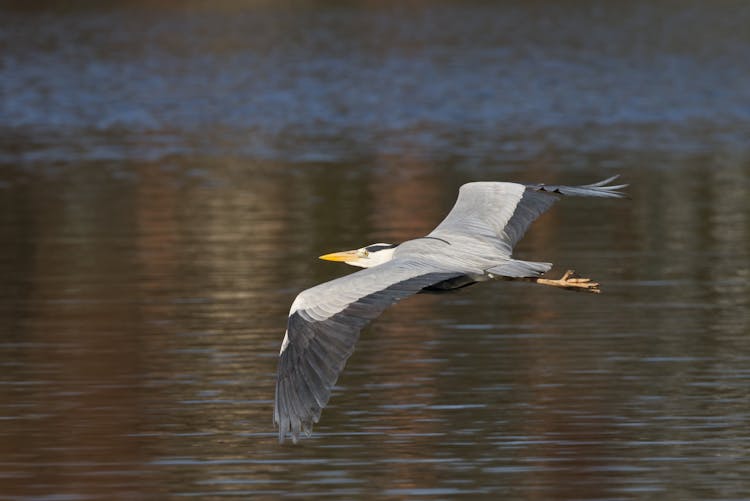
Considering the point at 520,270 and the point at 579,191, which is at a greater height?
the point at 579,191

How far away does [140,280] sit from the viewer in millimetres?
15922

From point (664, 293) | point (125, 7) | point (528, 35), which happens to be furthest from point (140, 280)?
point (125, 7)

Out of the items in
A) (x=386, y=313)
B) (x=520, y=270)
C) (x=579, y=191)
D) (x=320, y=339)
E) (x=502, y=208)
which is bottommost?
(x=386, y=313)

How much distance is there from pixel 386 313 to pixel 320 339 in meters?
5.95

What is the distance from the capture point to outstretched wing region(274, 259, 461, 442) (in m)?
8.23

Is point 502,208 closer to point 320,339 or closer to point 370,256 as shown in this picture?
point 370,256

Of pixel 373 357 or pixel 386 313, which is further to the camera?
pixel 386 313

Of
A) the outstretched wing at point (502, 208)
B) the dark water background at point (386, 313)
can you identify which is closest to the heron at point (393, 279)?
the outstretched wing at point (502, 208)

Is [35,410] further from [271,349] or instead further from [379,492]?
[379,492]

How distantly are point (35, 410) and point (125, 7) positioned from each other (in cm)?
7830

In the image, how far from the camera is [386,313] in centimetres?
1434

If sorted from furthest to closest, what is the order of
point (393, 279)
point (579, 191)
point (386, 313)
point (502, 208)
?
point (386, 313)
point (502, 208)
point (579, 191)
point (393, 279)

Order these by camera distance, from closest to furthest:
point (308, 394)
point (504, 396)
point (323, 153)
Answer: point (308, 394) < point (504, 396) < point (323, 153)

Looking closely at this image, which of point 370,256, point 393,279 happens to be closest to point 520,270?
point 393,279
